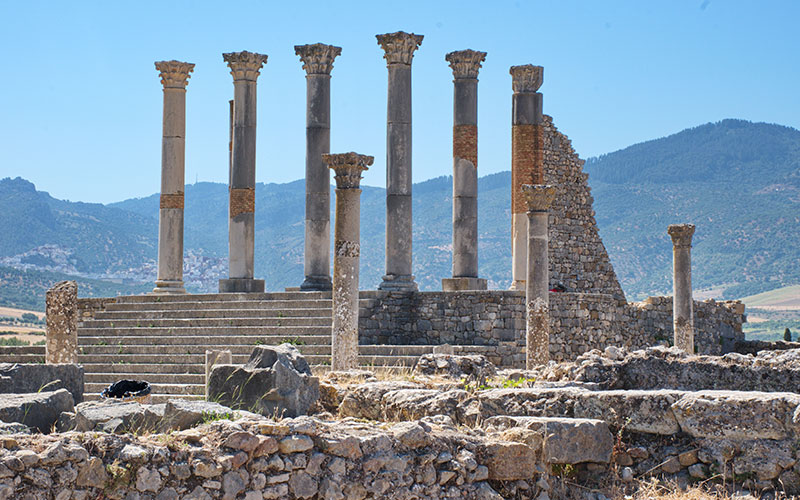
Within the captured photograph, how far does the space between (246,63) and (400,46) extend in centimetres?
442

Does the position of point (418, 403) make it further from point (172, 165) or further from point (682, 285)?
point (172, 165)

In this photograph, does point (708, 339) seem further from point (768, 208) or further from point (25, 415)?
point (768, 208)

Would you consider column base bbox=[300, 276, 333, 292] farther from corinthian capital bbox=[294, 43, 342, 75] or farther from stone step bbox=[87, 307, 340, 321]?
corinthian capital bbox=[294, 43, 342, 75]

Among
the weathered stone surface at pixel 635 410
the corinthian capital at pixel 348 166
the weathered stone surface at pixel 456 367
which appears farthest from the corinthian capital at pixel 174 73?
the weathered stone surface at pixel 635 410

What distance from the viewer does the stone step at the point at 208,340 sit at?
23.0 metres

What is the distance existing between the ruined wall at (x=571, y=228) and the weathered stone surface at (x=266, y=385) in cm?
1918

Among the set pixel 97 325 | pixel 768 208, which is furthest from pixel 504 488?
pixel 768 208

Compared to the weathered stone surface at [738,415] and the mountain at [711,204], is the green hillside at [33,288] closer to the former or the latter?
the mountain at [711,204]

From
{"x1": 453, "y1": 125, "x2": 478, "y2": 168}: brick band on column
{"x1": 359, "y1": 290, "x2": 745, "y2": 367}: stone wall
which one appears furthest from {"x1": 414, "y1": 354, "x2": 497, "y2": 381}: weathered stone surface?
{"x1": 453, "y1": 125, "x2": 478, "y2": 168}: brick band on column

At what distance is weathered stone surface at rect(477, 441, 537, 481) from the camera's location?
9617 millimetres

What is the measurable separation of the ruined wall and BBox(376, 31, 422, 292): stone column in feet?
18.4

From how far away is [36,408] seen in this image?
1028cm

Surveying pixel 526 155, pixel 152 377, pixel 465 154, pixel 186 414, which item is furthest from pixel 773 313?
pixel 186 414

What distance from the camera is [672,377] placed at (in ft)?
42.9
